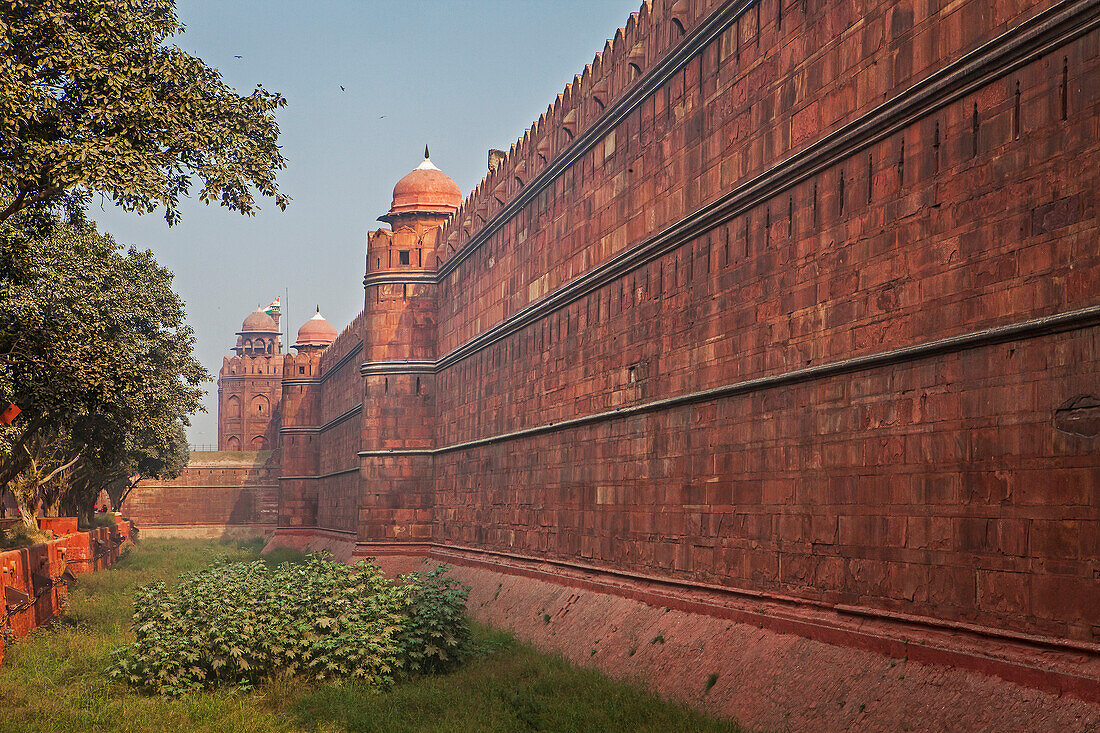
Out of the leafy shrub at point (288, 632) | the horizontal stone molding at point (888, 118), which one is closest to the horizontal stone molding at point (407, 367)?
the horizontal stone molding at point (888, 118)

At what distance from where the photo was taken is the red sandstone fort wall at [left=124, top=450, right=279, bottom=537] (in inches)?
1965

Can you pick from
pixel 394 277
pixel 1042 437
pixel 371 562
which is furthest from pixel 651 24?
pixel 394 277

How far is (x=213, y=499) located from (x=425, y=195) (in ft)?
97.0

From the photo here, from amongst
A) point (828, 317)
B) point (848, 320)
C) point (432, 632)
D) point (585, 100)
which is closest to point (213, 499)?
point (585, 100)

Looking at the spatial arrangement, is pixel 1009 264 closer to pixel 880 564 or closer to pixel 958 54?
pixel 958 54

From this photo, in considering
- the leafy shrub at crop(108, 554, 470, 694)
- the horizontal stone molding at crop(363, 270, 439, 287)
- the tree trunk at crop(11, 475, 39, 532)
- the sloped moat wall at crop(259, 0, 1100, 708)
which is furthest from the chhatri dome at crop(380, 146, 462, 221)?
the leafy shrub at crop(108, 554, 470, 694)

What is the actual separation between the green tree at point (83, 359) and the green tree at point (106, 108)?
5.70ft

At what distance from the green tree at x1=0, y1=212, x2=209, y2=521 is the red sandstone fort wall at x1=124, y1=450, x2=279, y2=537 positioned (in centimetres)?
1621

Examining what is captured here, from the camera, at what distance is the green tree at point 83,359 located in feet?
38.5

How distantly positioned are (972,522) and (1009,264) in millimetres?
1715

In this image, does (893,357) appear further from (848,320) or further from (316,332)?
(316,332)

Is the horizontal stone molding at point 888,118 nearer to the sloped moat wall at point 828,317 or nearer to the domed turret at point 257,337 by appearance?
the sloped moat wall at point 828,317

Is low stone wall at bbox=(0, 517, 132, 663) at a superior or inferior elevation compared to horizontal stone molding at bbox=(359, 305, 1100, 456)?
inferior

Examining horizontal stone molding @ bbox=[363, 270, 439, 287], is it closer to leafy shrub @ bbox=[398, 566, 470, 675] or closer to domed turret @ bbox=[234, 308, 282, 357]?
leafy shrub @ bbox=[398, 566, 470, 675]
